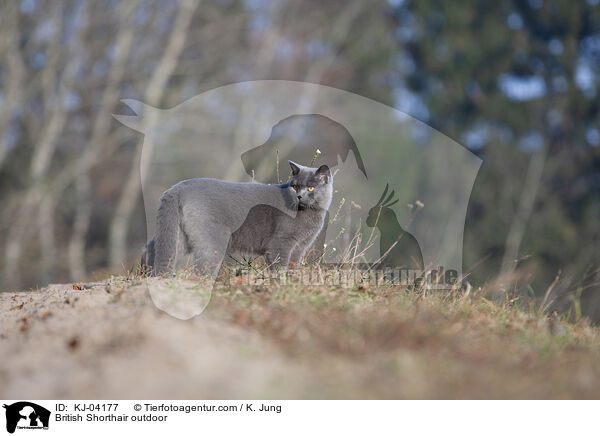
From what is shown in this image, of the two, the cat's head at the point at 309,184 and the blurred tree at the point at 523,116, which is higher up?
the blurred tree at the point at 523,116

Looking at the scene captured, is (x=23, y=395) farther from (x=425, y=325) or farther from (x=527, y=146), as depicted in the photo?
(x=527, y=146)

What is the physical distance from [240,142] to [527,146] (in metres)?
8.49

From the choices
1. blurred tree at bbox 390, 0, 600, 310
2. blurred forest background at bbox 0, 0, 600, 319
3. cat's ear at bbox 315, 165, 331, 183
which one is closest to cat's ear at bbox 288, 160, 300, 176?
cat's ear at bbox 315, 165, 331, 183

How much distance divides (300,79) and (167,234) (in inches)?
465

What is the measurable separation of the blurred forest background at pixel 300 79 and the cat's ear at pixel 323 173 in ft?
20.5

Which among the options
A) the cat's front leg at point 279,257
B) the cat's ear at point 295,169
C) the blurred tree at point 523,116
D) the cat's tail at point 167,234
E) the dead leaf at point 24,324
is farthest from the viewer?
the blurred tree at point 523,116

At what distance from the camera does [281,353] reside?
2.27m

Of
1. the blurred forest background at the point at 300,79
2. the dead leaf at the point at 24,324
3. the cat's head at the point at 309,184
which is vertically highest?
the blurred forest background at the point at 300,79

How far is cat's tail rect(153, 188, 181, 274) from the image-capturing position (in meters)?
3.61

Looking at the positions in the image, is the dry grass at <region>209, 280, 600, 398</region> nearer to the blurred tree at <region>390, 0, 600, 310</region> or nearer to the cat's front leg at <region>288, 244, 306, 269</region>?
the cat's front leg at <region>288, 244, 306, 269</region>

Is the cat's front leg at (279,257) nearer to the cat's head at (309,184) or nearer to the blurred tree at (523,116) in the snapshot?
the cat's head at (309,184)

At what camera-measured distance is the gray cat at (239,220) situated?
143 inches

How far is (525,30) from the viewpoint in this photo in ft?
48.9

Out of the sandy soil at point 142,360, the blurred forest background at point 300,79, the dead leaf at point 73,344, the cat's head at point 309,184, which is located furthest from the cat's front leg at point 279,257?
the blurred forest background at point 300,79
